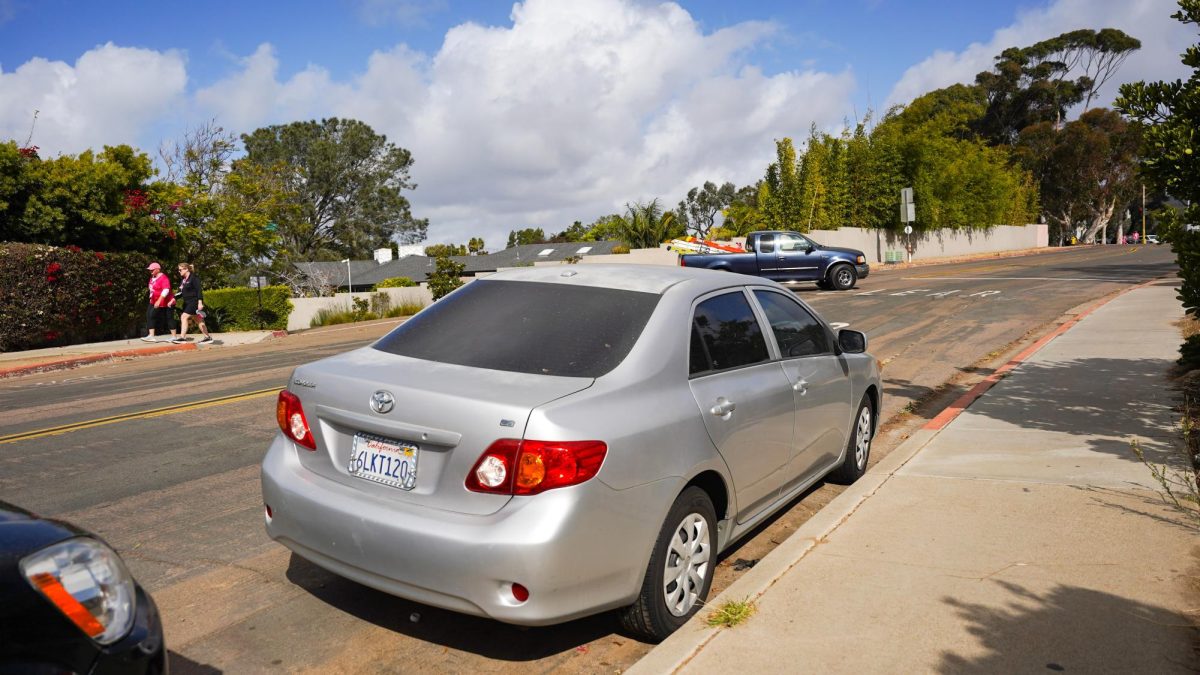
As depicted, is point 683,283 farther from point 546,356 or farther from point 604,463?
point 604,463

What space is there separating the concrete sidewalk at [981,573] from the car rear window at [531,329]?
1.28 metres

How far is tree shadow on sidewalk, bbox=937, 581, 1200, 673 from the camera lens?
350 cm

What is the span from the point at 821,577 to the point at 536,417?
1.83 meters

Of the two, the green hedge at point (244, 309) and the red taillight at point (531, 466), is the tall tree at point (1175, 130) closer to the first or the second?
the red taillight at point (531, 466)

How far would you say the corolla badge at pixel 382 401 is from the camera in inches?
149

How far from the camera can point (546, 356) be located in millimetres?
4141

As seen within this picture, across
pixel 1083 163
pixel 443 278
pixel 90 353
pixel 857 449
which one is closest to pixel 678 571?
pixel 857 449

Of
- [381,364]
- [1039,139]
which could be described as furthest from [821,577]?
[1039,139]

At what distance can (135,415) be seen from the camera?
31.0 ft

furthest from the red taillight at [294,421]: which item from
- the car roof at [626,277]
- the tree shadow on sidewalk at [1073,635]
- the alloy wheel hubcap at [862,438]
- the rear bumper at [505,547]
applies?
the alloy wheel hubcap at [862,438]

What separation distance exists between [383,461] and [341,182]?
67.9 m

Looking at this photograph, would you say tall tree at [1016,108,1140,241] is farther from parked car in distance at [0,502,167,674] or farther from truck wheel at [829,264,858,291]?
parked car in distance at [0,502,167,674]

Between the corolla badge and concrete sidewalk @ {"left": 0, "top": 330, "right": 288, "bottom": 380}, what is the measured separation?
14.4m

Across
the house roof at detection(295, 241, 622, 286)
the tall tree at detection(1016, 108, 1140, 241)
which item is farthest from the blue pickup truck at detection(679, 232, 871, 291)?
the tall tree at detection(1016, 108, 1140, 241)
